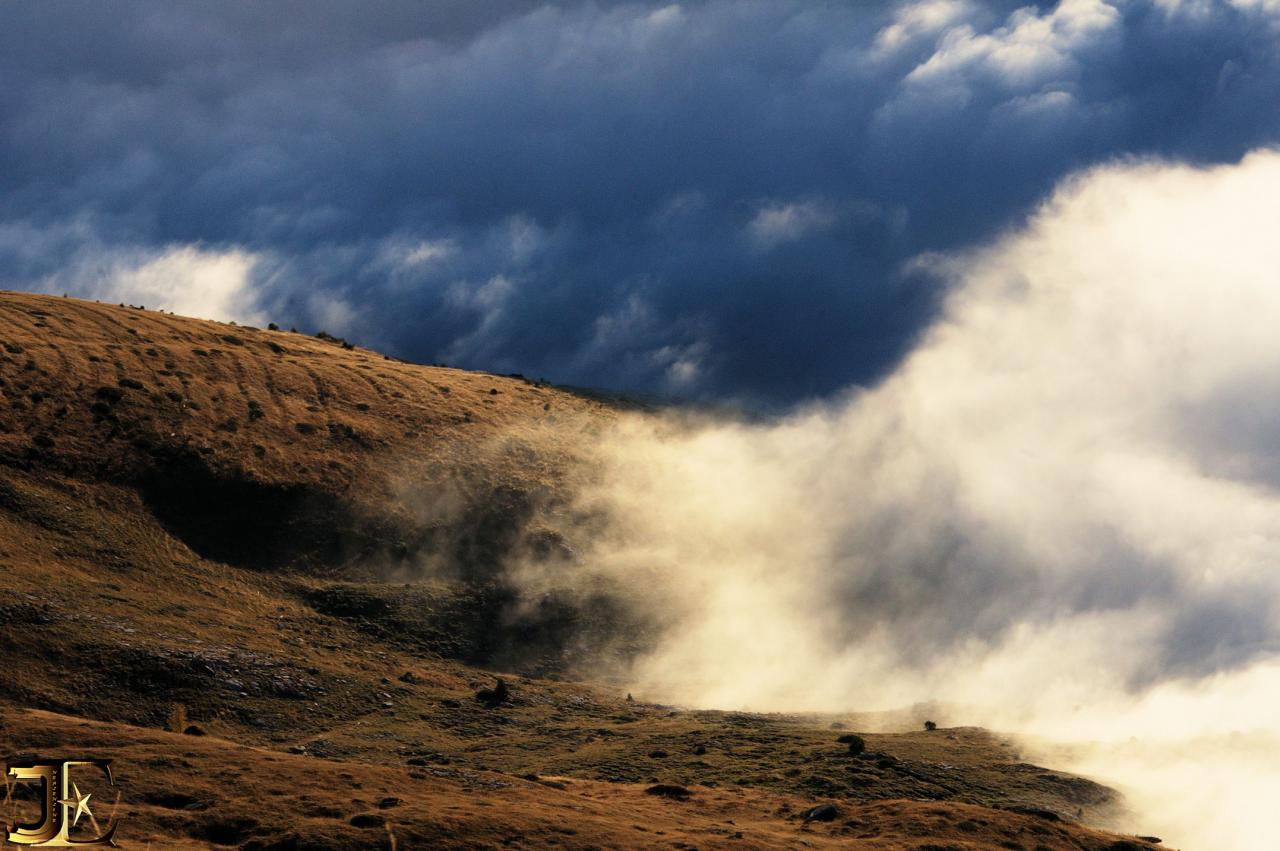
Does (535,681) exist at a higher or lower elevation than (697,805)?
higher

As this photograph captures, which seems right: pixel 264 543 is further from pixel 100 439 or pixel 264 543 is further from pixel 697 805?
pixel 697 805

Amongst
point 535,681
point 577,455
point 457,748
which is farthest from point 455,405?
point 457,748

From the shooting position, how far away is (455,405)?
559ft

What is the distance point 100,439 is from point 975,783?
99397 mm

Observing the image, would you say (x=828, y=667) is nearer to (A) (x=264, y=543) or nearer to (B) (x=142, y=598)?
(A) (x=264, y=543)

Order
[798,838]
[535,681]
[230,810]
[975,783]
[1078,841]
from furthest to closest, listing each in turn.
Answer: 1. [535,681]
2. [975,783]
3. [1078,841]
4. [798,838]
5. [230,810]

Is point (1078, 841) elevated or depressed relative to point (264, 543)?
depressed

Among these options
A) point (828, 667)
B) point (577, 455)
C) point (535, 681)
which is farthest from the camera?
point (577, 455)

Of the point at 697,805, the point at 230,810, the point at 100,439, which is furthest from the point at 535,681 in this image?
the point at 230,810

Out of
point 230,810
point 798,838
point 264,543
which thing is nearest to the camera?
point 230,810

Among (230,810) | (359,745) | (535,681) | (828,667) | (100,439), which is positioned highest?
(100,439)

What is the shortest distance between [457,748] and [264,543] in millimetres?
49187

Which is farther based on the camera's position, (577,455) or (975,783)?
(577,455)

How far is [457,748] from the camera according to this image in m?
87.4
